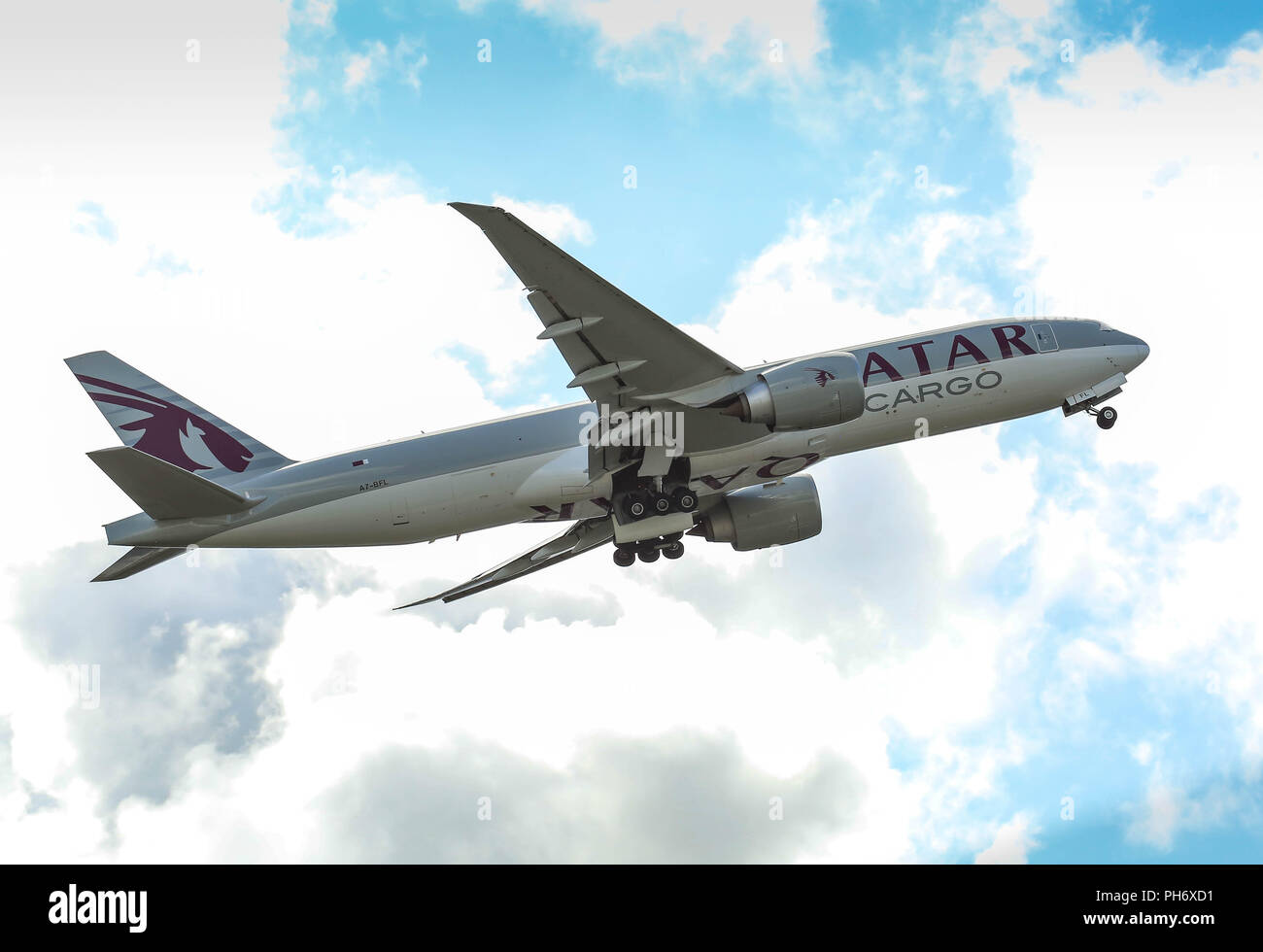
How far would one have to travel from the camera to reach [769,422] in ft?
94.0

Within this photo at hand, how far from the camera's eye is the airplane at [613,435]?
28.5 metres

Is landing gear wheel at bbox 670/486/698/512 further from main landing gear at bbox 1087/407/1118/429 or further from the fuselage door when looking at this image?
main landing gear at bbox 1087/407/1118/429

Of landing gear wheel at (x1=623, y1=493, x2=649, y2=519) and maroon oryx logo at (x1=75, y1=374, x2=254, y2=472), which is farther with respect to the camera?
landing gear wheel at (x1=623, y1=493, x2=649, y2=519)

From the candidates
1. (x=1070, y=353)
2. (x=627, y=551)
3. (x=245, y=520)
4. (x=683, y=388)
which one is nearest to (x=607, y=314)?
(x=683, y=388)

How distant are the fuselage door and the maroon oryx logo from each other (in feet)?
74.9

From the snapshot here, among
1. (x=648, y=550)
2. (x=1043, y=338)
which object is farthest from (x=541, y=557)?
(x=1043, y=338)

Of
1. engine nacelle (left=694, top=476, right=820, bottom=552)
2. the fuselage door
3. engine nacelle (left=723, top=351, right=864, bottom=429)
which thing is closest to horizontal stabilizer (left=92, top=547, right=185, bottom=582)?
engine nacelle (left=723, top=351, right=864, bottom=429)

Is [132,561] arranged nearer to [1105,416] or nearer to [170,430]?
[170,430]

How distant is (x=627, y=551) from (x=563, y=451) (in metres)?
4.09

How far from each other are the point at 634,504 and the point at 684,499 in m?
1.42

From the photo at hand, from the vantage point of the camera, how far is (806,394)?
28359mm

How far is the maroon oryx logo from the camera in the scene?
31.5 m

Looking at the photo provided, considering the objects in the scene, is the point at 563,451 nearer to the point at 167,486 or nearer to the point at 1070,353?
the point at 167,486

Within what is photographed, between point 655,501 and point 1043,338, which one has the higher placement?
point 1043,338
